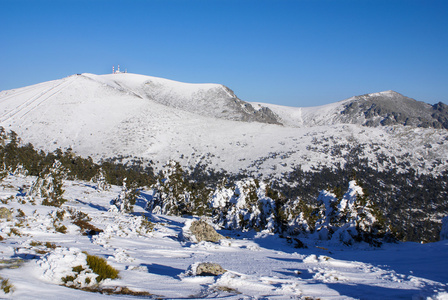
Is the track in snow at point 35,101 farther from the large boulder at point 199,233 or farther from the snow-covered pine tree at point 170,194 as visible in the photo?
the large boulder at point 199,233

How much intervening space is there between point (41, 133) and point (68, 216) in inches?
5380

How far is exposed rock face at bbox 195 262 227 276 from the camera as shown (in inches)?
320

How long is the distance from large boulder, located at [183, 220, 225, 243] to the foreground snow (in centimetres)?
63

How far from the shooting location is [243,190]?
2614 cm

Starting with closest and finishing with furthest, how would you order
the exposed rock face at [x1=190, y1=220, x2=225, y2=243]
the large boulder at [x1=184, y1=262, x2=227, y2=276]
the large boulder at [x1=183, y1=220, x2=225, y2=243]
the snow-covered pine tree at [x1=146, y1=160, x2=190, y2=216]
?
1. the large boulder at [x1=184, y1=262, x2=227, y2=276]
2. the large boulder at [x1=183, y1=220, x2=225, y2=243]
3. the exposed rock face at [x1=190, y1=220, x2=225, y2=243]
4. the snow-covered pine tree at [x1=146, y1=160, x2=190, y2=216]

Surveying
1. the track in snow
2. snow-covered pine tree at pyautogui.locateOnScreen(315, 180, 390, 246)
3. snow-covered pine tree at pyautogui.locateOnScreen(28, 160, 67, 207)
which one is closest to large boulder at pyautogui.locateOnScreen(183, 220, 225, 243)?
snow-covered pine tree at pyautogui.locateOnScreen(315, 180, 390, 246)

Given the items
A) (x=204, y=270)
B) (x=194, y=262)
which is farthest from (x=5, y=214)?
(x=204, y=270)

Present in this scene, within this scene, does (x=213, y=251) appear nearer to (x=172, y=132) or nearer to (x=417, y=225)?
(x=417, y=225)

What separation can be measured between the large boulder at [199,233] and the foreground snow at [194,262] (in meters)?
0.63

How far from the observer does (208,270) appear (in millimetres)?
8211

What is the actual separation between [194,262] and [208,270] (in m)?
2.46

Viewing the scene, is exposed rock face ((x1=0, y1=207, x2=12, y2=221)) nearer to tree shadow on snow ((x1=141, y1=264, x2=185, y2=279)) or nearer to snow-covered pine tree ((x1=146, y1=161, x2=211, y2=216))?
tree shadow on snow ((x1=141, y1=264, x2=185, y2=279))

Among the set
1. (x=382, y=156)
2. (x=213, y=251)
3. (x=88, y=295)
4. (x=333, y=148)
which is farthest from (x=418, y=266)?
(x=382, y=156)

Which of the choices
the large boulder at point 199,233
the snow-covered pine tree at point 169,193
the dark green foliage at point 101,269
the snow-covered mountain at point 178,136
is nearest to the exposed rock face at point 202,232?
the large boulder at point 199,233
